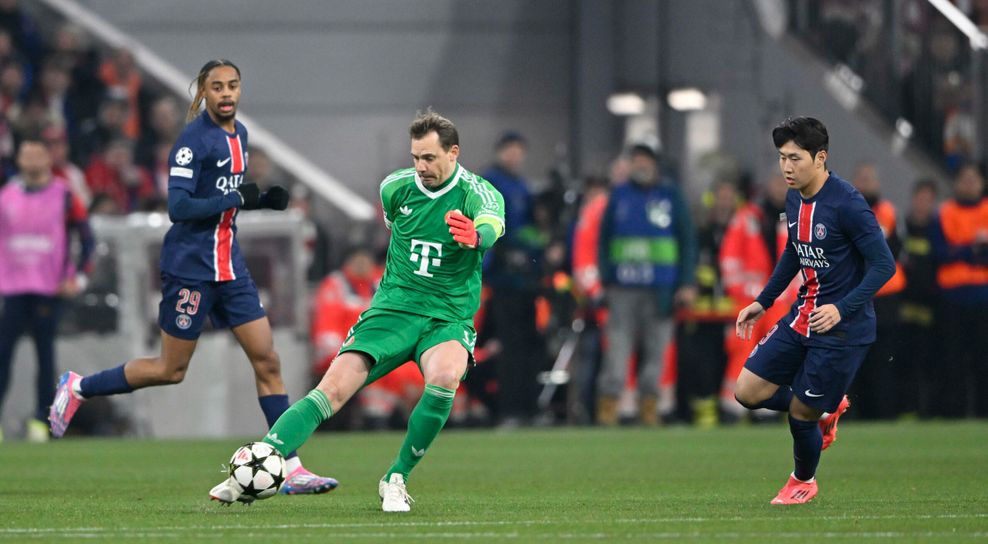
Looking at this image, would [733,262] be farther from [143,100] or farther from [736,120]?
[143,100]

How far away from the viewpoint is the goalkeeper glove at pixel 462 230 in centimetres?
764

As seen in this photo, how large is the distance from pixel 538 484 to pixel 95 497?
2.44m

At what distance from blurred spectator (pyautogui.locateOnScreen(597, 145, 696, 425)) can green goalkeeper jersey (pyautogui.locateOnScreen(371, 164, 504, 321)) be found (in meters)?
7.77

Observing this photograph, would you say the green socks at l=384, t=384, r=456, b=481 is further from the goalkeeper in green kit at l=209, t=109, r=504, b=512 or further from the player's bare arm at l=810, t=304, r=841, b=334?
the player's bare arm at l=810, t=304, r=841, b=334

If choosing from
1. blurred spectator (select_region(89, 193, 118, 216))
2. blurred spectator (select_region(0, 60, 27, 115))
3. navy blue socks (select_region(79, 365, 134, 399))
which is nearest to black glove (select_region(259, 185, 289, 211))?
navy blue socks (select_region(79, 365, 134, 399))

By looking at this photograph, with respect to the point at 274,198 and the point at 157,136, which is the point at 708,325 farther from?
the point at 274,198

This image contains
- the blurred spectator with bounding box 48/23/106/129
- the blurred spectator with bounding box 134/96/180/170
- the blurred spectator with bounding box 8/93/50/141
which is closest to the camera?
the blurred spectator with bounding box 8/93/50/141

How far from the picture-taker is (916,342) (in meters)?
17.6

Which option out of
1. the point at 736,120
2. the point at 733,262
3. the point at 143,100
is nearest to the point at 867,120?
the point at 736,120

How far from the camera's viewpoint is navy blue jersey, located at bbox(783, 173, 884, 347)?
8391 mm

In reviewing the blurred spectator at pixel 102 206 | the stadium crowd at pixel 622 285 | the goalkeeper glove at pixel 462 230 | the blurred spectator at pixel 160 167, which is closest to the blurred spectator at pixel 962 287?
the stadium crowd at pixel 622 285

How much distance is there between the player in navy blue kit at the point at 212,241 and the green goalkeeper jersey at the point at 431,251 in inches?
47.8

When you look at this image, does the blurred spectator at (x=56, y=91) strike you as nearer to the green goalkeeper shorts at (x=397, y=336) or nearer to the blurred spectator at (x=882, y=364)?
the blurred spectator at (x=882, y=364)

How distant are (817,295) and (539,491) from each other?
6.20 feet
